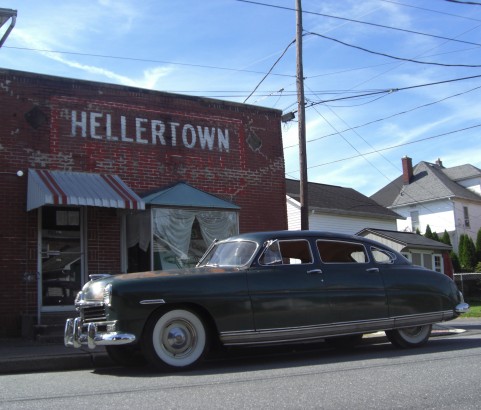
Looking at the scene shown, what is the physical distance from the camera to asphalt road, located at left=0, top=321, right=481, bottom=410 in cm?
484

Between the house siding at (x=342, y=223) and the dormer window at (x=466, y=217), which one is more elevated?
the dormer window at (x=466, y=217)

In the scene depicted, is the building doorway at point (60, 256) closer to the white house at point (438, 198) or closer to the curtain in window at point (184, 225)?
the curtain in window at point (184, 225)

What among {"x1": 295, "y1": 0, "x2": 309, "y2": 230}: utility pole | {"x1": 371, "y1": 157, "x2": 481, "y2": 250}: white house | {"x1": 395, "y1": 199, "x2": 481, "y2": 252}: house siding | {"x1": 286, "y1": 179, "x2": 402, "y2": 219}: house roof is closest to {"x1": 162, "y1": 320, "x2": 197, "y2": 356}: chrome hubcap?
{"x1": 295, "y1": 0, "x2": 309, "y2": 230}: utility pole

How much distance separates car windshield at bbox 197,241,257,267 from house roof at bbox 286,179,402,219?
20096 mm

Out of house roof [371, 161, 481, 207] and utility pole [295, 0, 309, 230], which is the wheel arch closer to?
utility pole [295, 0, 309, 230]

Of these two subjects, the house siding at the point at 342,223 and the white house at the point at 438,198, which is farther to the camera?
the white house at the point at 438,198

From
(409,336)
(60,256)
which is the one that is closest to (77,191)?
(60,256)

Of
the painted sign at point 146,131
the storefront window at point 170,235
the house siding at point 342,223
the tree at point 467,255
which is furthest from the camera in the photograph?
the tree at point 467,255

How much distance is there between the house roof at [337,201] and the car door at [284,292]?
67.3 ft

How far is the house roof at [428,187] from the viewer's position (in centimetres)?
4078

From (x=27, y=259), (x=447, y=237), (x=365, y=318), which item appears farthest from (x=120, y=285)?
(x=447, y=237)

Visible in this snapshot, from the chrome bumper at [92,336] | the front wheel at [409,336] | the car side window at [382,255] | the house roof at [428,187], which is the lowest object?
the front wheel at [409,336]

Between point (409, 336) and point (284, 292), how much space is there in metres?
2.41

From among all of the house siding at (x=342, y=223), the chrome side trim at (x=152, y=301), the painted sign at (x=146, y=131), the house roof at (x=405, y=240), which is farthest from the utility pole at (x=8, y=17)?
the house siding at (x=342, y=223)
